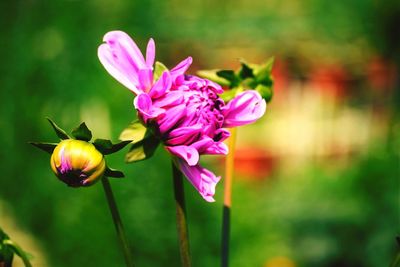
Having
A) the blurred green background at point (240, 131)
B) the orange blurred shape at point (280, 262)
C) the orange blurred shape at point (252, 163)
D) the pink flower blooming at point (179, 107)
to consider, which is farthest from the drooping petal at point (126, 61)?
the orange blurred shape at point (252, 163)

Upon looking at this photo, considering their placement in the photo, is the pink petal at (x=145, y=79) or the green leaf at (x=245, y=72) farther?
the green leaf at (x=245, y=72)

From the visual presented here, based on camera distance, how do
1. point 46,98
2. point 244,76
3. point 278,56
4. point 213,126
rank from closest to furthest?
point 213,126 → point 244,76 → point 46,98 → point 278,56

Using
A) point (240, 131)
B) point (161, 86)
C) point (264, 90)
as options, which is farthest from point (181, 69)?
point (240, 131)

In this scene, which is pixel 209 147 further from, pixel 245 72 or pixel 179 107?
pixel 245 72

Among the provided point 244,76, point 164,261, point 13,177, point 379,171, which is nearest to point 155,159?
point 164,261

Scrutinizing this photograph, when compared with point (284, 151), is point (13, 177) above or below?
above

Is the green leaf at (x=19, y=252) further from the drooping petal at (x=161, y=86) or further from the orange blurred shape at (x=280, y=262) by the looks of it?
the orange blurred shape at (x=280, y=262)

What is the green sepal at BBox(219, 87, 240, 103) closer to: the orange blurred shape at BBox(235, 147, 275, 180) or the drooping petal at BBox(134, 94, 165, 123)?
the drooping petal at BBox(134, 94, 165, 123)

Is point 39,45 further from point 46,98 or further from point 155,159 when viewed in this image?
point 155,159

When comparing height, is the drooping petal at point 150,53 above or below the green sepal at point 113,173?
above
